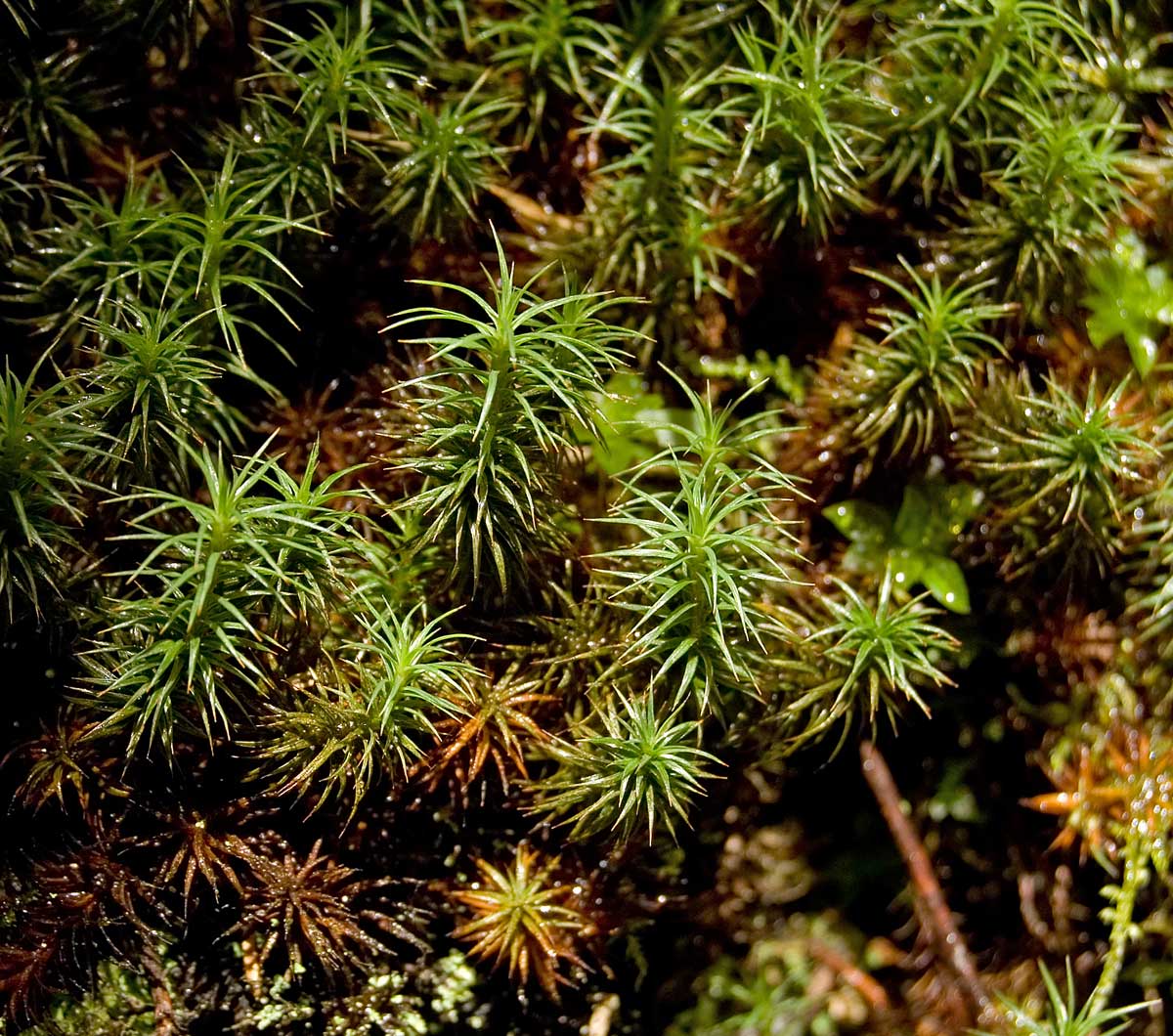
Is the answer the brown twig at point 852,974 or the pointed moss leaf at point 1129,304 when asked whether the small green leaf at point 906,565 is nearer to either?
the pointed moss leaf at point 1129,304

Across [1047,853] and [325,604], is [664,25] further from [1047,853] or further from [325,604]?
[1047,853]

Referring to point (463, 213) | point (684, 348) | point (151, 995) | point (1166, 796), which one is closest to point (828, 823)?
point (1166, 796)

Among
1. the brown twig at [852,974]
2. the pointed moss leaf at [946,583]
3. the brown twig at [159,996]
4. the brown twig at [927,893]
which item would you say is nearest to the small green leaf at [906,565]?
the pointed moss leaf at [946,583]

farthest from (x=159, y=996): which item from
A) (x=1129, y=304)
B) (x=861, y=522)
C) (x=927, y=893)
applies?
(x=1129, y=304)

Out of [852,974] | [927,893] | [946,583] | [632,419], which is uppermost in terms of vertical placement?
[632,419]

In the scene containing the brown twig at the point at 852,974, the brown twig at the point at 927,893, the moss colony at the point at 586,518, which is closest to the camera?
the moss colony at the point at 586,518

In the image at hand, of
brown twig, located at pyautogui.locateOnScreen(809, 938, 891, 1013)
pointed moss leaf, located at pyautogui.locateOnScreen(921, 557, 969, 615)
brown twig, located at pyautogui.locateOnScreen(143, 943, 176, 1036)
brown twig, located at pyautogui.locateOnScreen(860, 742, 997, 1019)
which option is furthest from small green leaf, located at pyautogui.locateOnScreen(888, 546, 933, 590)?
brown twig, located at pyautogui.locateOnScreen(143, 943, 176, 1036)

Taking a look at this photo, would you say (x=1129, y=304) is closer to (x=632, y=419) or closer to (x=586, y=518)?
(x=632, y=419)
